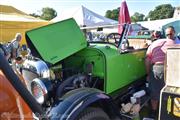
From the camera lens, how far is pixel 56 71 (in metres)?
3.92

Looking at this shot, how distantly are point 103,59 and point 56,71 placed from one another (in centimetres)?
72

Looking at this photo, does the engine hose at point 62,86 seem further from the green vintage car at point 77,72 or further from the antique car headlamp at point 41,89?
the antique car headlamp at point 41,89

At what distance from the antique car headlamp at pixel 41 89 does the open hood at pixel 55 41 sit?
434mm

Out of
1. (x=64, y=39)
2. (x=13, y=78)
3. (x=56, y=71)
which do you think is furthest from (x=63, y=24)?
(x=13, y=78)

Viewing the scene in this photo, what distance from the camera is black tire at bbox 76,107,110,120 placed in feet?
9.93

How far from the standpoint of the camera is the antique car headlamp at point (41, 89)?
10.8 ft

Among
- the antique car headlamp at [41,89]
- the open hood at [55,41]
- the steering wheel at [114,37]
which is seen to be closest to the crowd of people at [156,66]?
the steering wheel at [114,37]

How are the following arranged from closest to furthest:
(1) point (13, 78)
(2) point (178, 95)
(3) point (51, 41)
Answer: (1) point (13, 78) < (2) point (178, 95) < (3) point (51, 41)

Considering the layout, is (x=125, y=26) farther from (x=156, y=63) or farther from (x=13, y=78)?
(x=13, y=78)

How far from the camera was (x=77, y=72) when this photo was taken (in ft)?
13.6

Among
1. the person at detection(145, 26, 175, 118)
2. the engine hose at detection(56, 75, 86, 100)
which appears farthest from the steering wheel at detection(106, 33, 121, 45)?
the engine hose at detection(56, 75, 86, 100)

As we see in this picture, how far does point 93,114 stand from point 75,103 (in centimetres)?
31

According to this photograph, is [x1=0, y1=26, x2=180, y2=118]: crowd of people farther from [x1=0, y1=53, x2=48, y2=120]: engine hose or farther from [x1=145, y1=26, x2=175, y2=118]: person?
[x1=0, y1=53, x2=48, y2=120]: engine hose

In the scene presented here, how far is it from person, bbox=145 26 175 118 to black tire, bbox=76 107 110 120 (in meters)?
1.41
